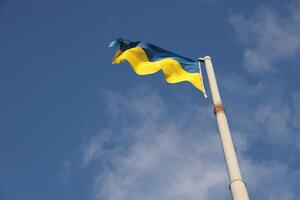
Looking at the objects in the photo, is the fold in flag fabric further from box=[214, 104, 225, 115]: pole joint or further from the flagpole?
box=[214, 104, 225, 115]: pole joint

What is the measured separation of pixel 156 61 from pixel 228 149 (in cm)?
502

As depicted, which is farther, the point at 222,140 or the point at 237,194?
the point at 222,140

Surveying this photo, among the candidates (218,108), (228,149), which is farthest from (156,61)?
(228,149)

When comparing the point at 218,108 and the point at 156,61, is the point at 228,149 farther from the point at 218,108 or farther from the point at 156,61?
the point at 156,61

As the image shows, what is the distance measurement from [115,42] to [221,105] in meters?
4.87

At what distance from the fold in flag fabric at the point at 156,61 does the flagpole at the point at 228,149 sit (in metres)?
1.59

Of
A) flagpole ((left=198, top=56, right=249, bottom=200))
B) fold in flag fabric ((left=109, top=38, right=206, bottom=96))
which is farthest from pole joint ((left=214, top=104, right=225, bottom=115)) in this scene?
fold in flag fabric ((left=109, top=38, right=206, bottom=96))

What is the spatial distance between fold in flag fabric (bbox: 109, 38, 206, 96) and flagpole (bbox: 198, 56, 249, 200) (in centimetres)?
159

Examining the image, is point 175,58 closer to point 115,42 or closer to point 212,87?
point 115,42

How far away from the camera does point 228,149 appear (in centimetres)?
842

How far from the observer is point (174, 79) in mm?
12094

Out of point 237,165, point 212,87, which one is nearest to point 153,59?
point 212,87

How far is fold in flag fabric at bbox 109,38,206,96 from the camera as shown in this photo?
12023 millimetres

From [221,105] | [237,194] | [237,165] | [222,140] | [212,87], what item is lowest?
[237,194]
